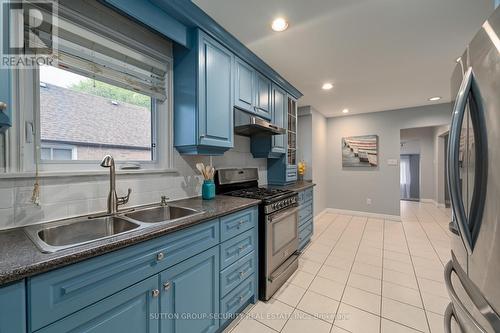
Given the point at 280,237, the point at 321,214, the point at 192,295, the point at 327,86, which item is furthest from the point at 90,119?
the point at 321,214

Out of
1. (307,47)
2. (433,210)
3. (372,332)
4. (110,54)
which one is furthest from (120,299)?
(433,210)

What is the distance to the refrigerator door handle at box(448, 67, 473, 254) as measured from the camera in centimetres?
73

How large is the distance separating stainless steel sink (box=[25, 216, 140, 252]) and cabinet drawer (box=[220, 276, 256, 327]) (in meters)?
0.87

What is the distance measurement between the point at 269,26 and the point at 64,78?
1.51m

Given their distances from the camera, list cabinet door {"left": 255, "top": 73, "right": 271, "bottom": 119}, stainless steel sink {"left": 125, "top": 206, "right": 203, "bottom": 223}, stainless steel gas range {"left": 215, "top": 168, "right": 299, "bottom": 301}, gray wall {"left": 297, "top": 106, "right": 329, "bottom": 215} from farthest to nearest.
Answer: gray wall {"left": 297, "top": 106, "right": 329, "bottom": 215} < cabinet door {"left": 255, "top": 73, "right": 271, "bottom": 119} < stainless steel gas range {"left": 215, "top": 168, "right": 299, "bottom": 301} < stainless steel sink {"left": 125, "top": 206, "right": 203, "bottom": 223}

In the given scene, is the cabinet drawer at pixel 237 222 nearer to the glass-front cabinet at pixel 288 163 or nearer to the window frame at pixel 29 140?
the window frame at pixel 29 140

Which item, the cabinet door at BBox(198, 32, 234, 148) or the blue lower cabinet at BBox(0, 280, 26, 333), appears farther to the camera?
the cabinet door at BBox(198, 32, 234, 148)

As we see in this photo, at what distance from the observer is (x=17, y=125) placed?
1.06 m

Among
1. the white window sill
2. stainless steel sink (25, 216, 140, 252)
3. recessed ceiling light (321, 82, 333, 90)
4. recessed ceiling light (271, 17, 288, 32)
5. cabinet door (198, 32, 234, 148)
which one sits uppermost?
recessed ceiling light (321, 82, 333, 90)

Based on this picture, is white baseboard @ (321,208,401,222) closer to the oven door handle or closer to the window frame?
the oven door handle

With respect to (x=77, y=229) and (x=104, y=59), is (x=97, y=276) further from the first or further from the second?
(x=104, y=59)

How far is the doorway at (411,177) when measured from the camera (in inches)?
259

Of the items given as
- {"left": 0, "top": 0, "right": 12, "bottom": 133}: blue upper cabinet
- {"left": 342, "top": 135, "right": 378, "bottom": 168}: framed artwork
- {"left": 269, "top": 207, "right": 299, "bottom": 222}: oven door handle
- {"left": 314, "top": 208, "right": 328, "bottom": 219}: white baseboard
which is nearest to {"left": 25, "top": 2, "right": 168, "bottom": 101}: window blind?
{"left": 0, "top": 0, "right": 12, "bottom": 133}: blue upper cabinet

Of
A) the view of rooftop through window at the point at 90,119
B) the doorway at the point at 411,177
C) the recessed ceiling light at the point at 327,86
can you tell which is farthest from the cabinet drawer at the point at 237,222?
the doorway at the point at 411,177
